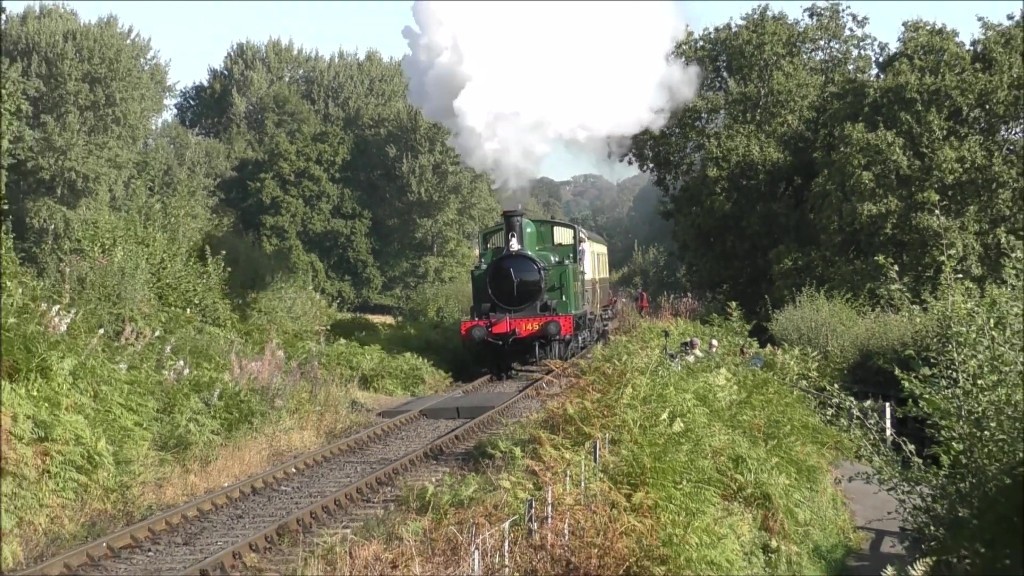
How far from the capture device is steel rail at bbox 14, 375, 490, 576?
8086 mm

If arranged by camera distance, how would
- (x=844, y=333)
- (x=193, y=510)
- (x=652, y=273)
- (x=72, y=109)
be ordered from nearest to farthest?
(x=193, y=510), (x=844, y=333), (x=72, y=109), (x=652, y=273)

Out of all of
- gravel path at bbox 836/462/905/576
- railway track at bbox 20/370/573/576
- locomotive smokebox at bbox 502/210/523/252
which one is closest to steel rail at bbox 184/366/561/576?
railway track at bbox 20/370/573/576

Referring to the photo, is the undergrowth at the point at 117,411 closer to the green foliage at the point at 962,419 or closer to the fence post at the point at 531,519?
the fence post at the point at 531,519

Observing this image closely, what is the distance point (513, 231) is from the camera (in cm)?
2212

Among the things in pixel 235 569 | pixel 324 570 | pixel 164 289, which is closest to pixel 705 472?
pixel 324 570

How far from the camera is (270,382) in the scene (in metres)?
14.9

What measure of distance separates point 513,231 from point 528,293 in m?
1.47

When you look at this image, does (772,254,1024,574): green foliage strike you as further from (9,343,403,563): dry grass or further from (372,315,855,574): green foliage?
(9,343,403,563): dry grass

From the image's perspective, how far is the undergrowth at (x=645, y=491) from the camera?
7.58 metres

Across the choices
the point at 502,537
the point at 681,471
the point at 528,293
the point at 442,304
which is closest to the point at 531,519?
the point at 502,537

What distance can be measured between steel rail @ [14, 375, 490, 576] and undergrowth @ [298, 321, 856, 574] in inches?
72.3

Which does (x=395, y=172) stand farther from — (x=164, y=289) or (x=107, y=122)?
(x=164, y=289)

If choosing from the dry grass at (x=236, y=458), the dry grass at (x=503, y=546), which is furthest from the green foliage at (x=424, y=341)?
the dry grass at (x=503, y=546)

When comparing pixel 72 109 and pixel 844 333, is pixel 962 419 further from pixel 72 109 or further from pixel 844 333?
pixel 72 109
